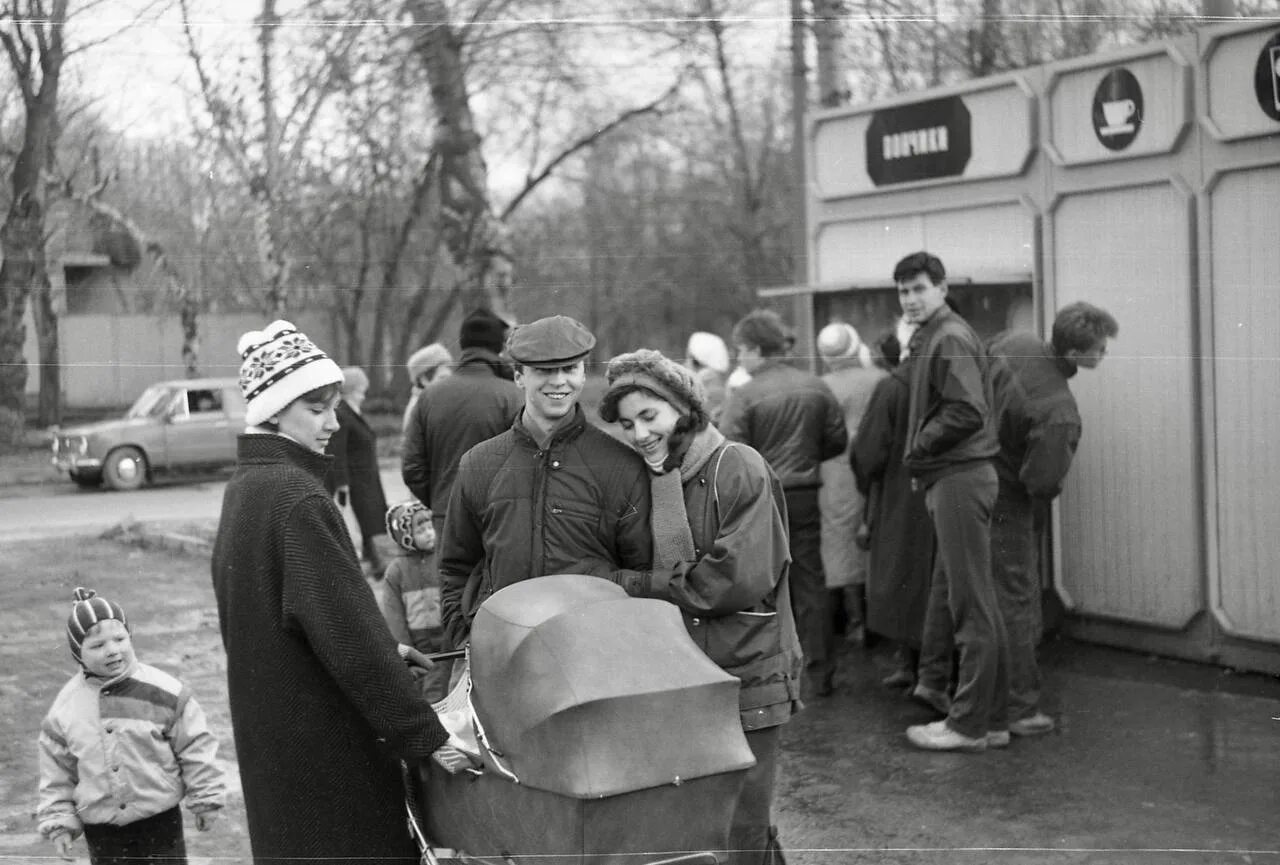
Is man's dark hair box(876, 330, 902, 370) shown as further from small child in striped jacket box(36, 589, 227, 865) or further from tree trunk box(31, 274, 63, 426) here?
small child in striped jacket box(36, 589, 227, 865)

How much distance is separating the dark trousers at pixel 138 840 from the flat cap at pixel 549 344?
1361 mm

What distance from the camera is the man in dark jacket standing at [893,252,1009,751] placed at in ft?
18.1

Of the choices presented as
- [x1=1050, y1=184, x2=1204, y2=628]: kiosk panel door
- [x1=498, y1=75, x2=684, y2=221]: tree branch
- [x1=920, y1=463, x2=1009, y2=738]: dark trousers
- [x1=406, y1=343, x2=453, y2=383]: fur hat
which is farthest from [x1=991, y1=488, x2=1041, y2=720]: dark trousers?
[x1=406, y1=343, x2=453, y2=383]: fur hat

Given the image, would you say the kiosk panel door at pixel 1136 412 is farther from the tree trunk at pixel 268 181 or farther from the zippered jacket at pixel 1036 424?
the tree trunk at pixel 268 181

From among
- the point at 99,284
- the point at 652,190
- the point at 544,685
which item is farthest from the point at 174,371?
the point at 544,685

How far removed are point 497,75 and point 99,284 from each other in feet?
4.22

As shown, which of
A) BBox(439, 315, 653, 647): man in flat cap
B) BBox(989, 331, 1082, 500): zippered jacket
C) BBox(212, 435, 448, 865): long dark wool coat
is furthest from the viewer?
BBox(989, 331, 1082, 500): zippered jacket

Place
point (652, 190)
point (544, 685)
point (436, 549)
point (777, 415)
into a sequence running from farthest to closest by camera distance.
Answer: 1. point (777, 415)
2. point (652, 190)
3. point (436, 549)
4. point (544, 685)

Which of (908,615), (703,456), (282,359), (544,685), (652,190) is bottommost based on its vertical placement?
(908,615)

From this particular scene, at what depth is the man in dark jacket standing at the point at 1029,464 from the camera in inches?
235

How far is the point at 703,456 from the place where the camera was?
12.8 ft

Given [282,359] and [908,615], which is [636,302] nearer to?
[282,359]

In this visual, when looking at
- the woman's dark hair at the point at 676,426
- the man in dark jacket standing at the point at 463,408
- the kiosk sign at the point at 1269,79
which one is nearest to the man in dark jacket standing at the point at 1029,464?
the kiosk sign at the point at 1269,79

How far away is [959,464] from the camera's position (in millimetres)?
5590
